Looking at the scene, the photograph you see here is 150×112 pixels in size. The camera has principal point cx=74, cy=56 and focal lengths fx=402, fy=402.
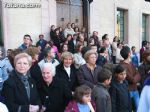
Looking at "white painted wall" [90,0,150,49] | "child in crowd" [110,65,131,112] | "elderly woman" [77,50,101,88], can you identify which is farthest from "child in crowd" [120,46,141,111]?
"white painted wall" [90,0,150,49]

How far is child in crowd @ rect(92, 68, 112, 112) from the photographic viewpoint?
21.3 ft

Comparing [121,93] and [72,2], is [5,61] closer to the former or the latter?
[121,93]

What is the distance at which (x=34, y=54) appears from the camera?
7430 mm

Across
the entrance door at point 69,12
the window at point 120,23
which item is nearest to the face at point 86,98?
the entrance door at point 69,12

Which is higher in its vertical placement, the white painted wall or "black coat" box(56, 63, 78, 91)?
the white painted wall

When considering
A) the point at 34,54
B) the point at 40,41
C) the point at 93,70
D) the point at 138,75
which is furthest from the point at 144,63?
the point at 40,41

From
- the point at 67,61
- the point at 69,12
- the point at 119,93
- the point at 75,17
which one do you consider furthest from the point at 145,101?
the point at 75,17

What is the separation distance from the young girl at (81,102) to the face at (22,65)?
0.97 meters

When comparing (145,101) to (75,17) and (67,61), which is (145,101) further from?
(75,17)

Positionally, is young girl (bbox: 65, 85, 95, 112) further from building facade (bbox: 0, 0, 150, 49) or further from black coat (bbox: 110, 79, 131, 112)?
building facade (bbox: 0, 0, 150, 49)

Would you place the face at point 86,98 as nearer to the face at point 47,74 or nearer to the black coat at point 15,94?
the face at point 47,74

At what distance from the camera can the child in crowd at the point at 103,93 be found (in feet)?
21.3

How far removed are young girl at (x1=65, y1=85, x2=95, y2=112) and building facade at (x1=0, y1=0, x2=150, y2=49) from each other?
9.50 m

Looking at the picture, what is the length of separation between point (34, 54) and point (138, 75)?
2262 millimetres
